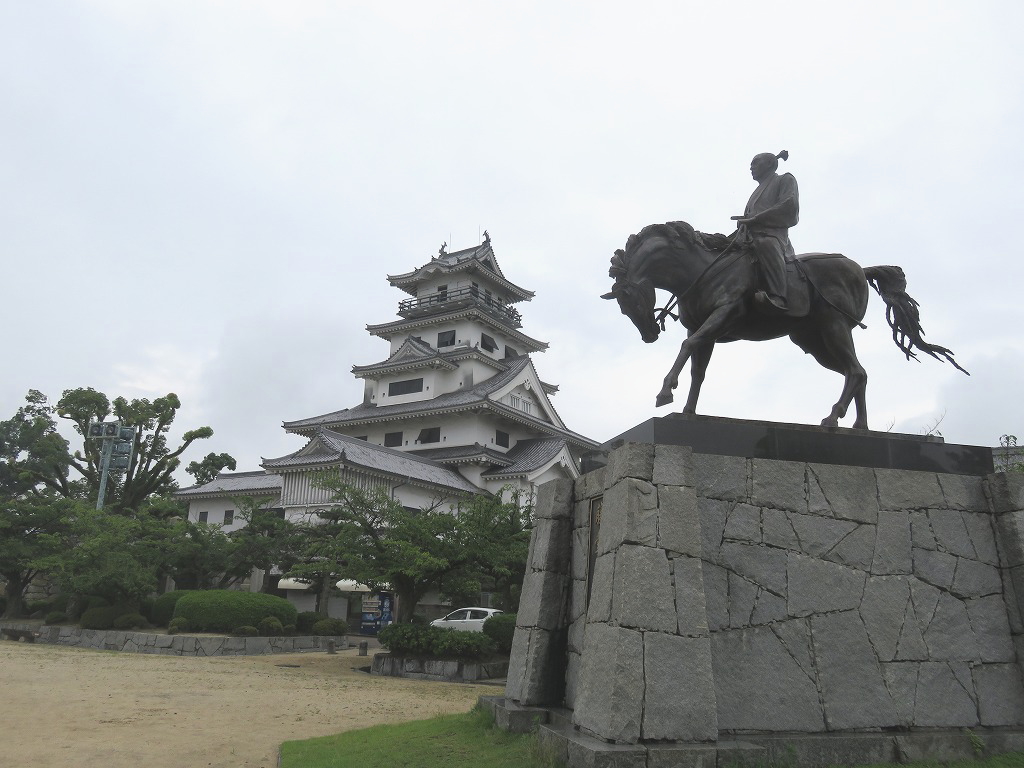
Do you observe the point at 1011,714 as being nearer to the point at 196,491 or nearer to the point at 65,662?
the point at 65,662

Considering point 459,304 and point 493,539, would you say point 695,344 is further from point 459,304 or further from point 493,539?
point 459,304

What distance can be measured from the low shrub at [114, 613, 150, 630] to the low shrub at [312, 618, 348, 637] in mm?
5543

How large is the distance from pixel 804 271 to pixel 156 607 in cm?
2500

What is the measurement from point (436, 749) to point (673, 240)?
5.27m

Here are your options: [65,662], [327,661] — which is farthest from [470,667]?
[65,662]

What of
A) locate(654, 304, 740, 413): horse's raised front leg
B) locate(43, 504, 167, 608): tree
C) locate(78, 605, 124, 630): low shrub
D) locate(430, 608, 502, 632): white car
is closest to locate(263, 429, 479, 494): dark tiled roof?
locate(43, 504, 167, 608): tree

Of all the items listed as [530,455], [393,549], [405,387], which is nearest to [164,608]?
[393,549]

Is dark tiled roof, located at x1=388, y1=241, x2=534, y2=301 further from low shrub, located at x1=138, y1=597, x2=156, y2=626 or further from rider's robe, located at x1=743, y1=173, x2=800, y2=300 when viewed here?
rider's robe, located at x1=743, y1=173, x2=800, y2=300

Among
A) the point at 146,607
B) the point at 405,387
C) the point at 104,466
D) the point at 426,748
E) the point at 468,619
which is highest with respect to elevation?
the point at 405,387

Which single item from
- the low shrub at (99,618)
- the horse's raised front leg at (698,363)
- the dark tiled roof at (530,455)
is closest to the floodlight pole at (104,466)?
the low shrub at (99,618)

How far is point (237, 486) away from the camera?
119ft

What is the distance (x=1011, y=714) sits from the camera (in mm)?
6012

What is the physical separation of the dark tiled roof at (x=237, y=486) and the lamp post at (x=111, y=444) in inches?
159

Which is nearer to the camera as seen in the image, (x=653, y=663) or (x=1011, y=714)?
(x=653, y=663)
